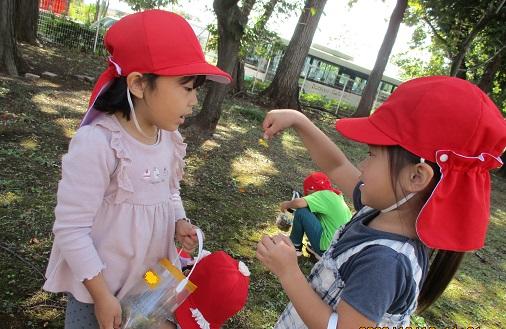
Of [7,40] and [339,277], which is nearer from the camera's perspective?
[339,277]

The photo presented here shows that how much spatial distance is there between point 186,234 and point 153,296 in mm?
279

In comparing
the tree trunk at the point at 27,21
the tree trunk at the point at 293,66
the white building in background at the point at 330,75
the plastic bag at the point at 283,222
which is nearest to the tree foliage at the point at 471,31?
the tree trunk at the point at 293,66

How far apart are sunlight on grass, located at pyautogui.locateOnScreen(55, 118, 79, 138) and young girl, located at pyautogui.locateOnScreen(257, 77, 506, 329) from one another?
407 centimetres

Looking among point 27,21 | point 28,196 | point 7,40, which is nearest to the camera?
point 28,196

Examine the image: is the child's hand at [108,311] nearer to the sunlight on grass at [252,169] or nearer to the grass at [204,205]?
the grass at [204,205]

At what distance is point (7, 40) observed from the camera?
6.57 metres

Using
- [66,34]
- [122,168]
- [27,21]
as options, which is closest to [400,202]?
[122,168]

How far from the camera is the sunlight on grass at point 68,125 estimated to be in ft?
16.0

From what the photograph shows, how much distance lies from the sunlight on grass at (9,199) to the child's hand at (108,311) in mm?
1950

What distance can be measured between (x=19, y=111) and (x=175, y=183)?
4109mm

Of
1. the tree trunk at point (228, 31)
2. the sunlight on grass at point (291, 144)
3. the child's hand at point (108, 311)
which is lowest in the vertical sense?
the sunlight on grass at point (291, 144)

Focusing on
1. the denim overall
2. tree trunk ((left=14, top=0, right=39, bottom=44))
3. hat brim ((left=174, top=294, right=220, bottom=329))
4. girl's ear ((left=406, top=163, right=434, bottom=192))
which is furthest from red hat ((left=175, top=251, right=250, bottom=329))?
tree trunk ((left=14, top=0, right=39, bottom=44))

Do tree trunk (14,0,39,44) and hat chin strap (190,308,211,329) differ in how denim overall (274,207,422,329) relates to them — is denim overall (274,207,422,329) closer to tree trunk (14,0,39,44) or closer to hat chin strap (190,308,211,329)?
hat chin strap (190,308,211,329)

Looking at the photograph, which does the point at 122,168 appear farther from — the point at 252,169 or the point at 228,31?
the point at 228,31
